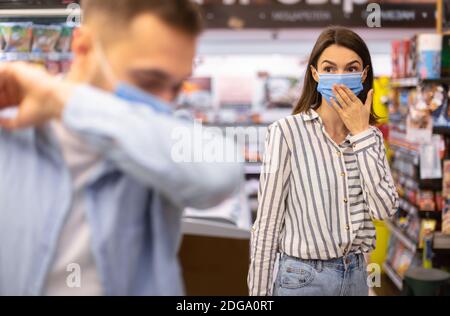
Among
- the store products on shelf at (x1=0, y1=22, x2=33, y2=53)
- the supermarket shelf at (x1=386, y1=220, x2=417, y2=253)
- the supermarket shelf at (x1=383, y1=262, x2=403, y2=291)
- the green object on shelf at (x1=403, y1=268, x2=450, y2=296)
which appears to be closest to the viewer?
the store products on shelf at (x1=0, y1=22, x2=33, y2=53)

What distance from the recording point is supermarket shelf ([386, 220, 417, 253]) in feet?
12.8

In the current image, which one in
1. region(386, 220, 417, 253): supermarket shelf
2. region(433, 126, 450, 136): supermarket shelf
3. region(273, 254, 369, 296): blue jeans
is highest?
region(433, 126, 450, 136): supermarket shelf

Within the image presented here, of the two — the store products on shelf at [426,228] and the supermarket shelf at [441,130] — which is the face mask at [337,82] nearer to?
the supermarket shelf at [441,130]

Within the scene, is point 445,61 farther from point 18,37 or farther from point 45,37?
point 18,37

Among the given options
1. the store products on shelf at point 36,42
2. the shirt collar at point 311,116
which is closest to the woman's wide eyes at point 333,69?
the shirt collar at point 311,116

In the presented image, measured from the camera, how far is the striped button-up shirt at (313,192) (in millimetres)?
1426

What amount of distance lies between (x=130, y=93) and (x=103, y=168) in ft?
0.38

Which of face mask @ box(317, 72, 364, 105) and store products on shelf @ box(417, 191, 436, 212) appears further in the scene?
store products on shelf @ box(417, 191, 436, 212)

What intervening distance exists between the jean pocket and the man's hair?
0.88 metres

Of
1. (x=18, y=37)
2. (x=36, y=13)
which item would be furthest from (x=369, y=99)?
(x=18, y=37)

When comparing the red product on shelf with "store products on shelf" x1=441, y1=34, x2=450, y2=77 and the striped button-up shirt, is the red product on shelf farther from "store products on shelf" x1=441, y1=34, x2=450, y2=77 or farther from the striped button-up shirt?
the striped button-up shirt

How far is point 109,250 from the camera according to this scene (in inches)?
30.6

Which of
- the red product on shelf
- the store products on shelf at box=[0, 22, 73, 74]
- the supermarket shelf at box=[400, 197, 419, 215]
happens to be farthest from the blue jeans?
the red product on shelf
